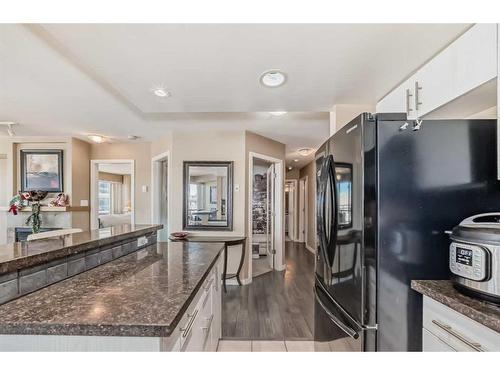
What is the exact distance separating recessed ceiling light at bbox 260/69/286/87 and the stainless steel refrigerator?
2.39ft

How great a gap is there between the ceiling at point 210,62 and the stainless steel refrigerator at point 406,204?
1.59 feet

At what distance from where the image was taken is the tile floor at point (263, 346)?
211 cm

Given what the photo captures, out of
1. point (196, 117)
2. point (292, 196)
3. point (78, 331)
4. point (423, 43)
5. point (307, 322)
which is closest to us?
point (78, 331)

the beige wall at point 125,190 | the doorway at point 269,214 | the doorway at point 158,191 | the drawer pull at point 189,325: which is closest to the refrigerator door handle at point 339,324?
the drawer pull at point 189,325

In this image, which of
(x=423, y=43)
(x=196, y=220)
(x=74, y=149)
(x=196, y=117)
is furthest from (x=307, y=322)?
(x=74, y=149)

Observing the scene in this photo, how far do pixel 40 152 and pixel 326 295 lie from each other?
17.5 ft

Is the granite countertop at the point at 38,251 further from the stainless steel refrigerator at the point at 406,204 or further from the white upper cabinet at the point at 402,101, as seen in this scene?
the white upper cabinet at the point at 402,101

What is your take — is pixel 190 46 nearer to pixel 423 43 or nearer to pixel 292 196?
pixel 423 43

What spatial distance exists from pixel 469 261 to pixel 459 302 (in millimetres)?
167

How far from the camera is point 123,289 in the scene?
1.10 m

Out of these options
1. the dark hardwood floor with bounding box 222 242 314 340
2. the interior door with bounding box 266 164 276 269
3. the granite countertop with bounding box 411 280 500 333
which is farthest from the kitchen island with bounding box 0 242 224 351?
the interior door with bounding box 266 164 276 269

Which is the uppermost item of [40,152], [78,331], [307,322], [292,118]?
[292,118]

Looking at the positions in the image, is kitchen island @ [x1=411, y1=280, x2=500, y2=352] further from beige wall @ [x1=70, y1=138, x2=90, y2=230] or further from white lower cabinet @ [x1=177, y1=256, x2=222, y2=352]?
beige wall @ [x1=70, y1=138, x2=90, y2=230]

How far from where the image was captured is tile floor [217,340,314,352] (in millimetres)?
2114
